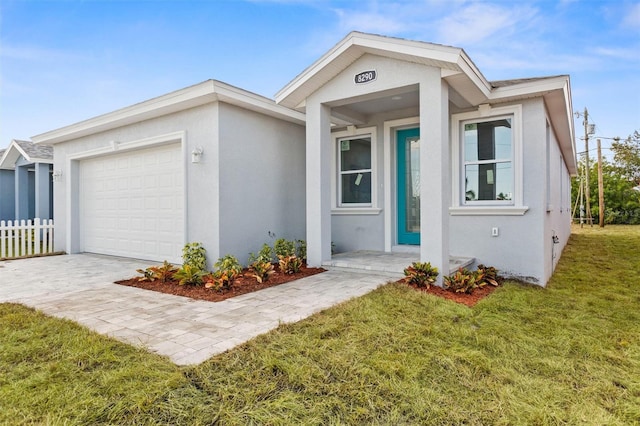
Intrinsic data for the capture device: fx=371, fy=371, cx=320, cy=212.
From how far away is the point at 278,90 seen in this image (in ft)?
21.4

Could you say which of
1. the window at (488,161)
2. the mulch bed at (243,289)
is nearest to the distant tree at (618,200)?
the window at (488,161)

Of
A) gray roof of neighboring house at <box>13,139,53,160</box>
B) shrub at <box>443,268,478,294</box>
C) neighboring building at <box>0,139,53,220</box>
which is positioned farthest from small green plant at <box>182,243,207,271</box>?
gray roof of neighboring house at <box>13,139,53,160</box>

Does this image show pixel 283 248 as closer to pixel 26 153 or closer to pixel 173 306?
pixel 173 306

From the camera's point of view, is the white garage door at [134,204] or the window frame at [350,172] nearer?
the white garage door at [134,204]

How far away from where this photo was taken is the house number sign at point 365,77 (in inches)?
227

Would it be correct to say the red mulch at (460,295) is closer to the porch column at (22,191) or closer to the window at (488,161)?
the window at (488,161)

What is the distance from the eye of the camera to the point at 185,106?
6699 mm

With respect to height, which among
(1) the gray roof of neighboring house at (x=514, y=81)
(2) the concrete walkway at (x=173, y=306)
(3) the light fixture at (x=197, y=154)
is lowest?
(2) the concrete walkway at (x=173, y=306)

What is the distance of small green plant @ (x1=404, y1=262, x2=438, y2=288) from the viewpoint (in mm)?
5120

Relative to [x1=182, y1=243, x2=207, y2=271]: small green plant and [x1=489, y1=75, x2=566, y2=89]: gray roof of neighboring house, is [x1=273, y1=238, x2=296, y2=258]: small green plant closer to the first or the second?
[x1=182, y1=243, x2=207, y2=271]: small green plant

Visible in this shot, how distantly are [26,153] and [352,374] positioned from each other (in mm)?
14901

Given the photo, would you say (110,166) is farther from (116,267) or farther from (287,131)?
(287,131)

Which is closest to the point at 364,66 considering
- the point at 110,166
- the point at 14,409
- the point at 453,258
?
the point at 453,258

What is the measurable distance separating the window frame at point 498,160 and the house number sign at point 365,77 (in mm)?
1848
